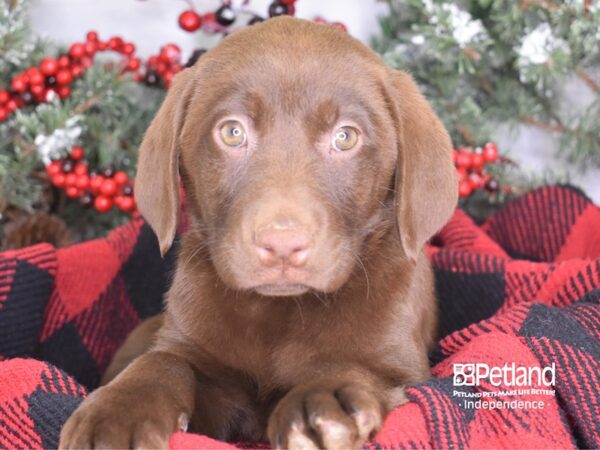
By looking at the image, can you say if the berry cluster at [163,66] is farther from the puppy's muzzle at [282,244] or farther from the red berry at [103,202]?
the puppy's muzzle at [282,244]

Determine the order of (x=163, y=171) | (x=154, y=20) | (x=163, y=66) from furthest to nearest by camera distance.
Result: (x=154, y=20), (x=163, y=66), (x=163, y=171)

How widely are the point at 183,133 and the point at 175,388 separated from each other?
0.72 m

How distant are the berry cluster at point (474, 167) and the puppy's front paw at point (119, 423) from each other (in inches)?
80.1

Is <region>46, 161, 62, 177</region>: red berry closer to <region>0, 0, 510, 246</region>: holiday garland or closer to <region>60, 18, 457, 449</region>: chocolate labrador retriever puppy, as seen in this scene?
<region>0, 0, 510, 246</region>: holiday garland

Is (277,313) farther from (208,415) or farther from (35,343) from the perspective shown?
(35,343)

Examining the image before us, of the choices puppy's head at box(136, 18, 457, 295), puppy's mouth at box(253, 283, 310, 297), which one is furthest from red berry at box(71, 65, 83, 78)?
puppy's mouth at box(253, 283, 310, 297)

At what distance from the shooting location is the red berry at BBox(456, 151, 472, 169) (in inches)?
138

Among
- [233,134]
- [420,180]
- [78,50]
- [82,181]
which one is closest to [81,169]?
[82,181]

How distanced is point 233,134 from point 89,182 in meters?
1.55

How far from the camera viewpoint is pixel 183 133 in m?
2.28

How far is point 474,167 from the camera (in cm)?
361

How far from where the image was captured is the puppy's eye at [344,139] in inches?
82.7

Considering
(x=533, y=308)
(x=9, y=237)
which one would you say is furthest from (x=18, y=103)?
(x=533, y=308)

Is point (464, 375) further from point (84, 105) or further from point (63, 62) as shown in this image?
point (63, 62)
